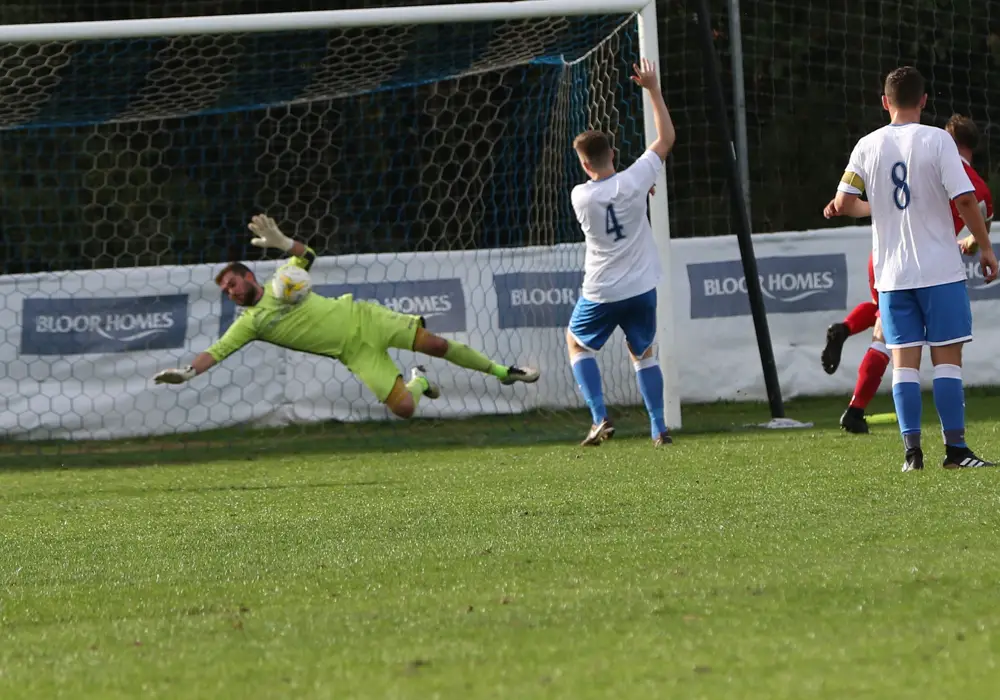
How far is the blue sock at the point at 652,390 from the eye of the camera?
8281mm

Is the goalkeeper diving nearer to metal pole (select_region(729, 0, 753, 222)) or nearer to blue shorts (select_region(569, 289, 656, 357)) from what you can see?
blue shorts (select_region(569, 289, 656, 357))

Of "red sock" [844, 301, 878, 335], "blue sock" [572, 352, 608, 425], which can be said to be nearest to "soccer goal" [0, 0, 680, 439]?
"blue sock" [572, 352, 608, 425]

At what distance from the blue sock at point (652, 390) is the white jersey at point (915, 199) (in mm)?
2430

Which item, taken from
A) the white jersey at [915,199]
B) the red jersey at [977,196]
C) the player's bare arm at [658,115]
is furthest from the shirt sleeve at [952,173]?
the player's bare arm at [658,115]

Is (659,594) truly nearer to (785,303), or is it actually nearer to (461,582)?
(461,582)

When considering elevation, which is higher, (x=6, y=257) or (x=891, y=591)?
(x=6, y=257)

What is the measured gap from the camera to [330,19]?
9.30 m

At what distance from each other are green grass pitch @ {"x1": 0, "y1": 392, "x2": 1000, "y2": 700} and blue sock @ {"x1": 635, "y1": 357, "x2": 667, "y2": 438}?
761 millimetres

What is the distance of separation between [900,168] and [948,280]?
48cm

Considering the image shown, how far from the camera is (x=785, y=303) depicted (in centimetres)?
1148

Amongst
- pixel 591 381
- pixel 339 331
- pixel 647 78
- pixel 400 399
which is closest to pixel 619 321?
pixel 591 381

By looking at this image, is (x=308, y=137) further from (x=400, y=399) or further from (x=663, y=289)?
(x=663, y=289)

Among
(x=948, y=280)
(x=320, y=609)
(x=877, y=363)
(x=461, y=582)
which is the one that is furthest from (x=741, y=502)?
(x=877, y=363)

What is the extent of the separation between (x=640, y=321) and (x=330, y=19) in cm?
279
